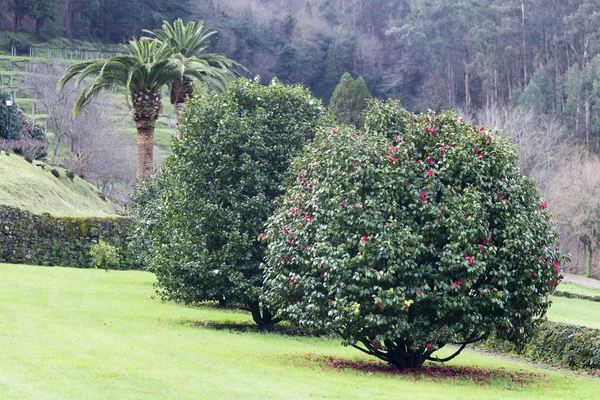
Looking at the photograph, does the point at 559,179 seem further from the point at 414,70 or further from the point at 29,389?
the point at 29,389

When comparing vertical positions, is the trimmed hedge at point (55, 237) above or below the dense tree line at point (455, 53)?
below

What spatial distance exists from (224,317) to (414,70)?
3390 inches

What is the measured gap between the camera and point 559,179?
2522 inches

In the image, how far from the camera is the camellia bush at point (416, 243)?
580 inches

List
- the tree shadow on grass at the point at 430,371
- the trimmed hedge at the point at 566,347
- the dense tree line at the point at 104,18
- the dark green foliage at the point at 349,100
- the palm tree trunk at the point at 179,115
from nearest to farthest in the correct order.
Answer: the tree shadow on grass at the point at 430,371, the trimmed hedge at the point at 566,347, the palm tree trunk at the point at 179,115, the dark green foliage at the point at 349,100, the dense tree line at the point at 104,18

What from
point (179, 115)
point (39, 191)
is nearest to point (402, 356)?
point (179, 115)

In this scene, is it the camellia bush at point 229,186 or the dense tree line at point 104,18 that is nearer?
the camellia bush at point 229,186

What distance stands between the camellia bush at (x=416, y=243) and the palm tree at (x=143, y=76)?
19198mm

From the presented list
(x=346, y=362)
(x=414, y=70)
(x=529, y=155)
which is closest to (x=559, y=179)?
(x=529, y=155)

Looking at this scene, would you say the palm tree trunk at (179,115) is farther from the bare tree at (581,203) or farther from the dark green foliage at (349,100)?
the dark green foliage at (349,100)

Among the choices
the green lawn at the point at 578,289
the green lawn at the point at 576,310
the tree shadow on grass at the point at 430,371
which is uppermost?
the tree shadow on grass at the point at 430,371

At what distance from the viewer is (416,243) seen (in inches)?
580

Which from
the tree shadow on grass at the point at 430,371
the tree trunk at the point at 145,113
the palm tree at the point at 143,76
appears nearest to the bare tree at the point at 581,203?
the palm tree at the point at 143,76

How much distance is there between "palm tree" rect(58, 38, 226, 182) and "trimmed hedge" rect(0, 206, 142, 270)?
2989mm
